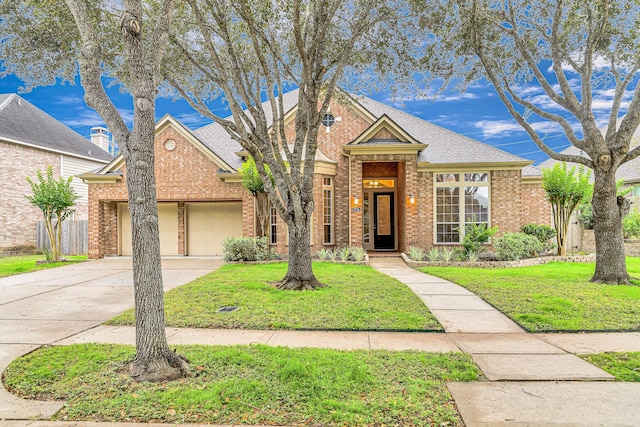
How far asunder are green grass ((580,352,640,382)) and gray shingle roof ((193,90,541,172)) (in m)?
11.1

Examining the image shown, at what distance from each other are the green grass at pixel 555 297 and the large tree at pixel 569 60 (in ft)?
3.78

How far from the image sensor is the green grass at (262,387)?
10.6 feet

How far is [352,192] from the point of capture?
48.6 ft

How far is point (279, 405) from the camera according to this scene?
3.41 meters

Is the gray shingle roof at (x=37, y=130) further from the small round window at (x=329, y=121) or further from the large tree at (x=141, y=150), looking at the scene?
the large tree at (x=141, y=150)

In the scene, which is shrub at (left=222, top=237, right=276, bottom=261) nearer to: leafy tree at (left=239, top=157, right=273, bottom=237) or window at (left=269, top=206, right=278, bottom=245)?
leafy tree at (left=239, top=157, right=273, bottom=237)

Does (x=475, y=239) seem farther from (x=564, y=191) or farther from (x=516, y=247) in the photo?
(x=564, y=191)

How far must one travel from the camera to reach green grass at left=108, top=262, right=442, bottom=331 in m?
6.09

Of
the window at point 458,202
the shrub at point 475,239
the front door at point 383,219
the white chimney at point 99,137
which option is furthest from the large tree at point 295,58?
the white chimney at point 99,137

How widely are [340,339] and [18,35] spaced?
10239 mm

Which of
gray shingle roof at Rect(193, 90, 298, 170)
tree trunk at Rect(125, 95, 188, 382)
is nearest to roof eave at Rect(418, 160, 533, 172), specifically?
gray shingle roof at Rect(193, 90, 298, 170)

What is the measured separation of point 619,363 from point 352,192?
35.9 ft

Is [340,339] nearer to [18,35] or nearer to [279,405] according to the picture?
[279,405]

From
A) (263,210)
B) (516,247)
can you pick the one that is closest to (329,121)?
(263,210)
